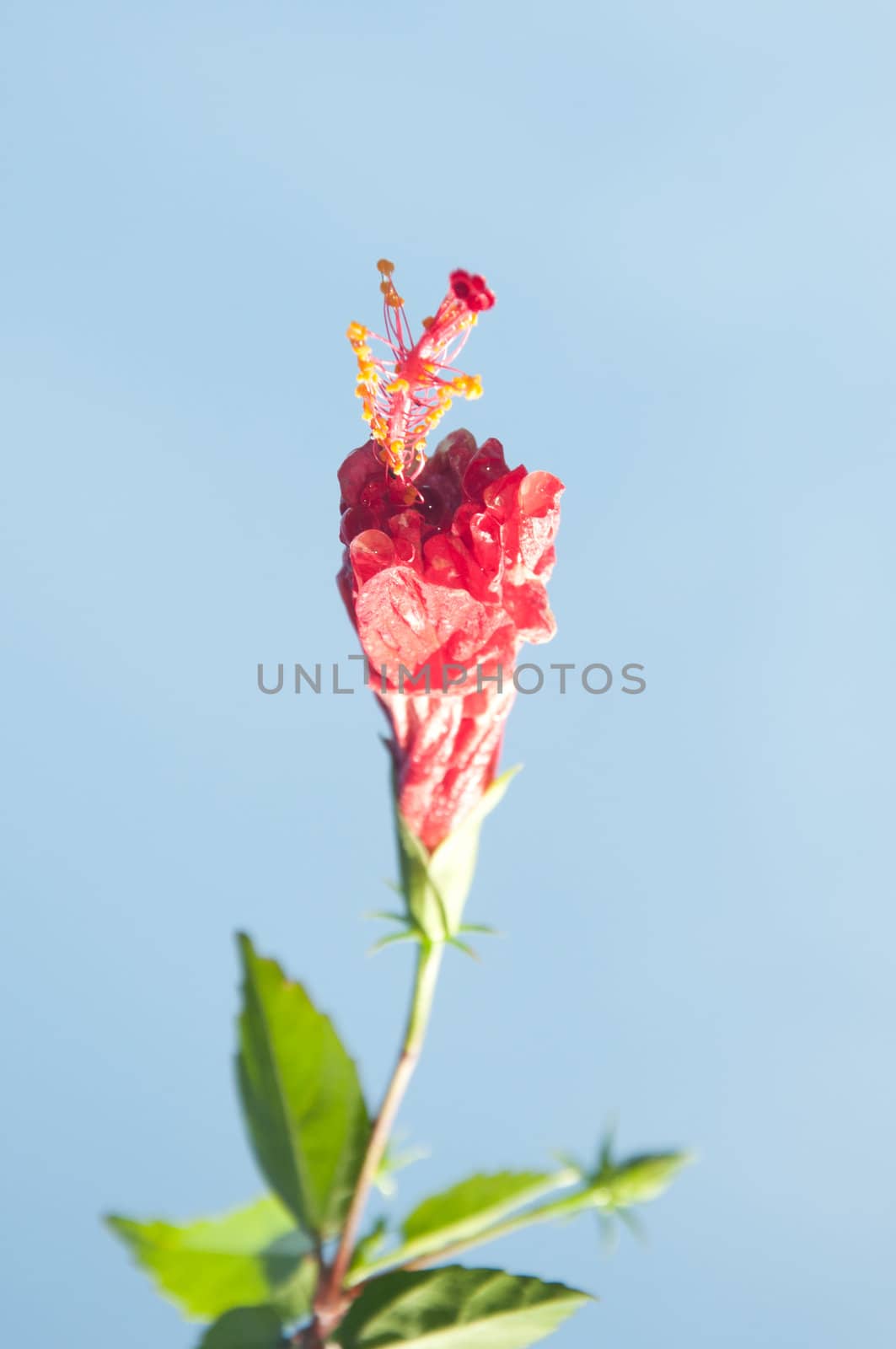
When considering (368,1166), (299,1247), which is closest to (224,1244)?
(299,1247)

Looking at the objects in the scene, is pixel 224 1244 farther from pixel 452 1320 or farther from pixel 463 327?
pixel 463 327

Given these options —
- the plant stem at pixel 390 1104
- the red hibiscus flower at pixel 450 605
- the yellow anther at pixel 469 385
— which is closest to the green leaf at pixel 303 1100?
the plant stem at pixel 390 1104

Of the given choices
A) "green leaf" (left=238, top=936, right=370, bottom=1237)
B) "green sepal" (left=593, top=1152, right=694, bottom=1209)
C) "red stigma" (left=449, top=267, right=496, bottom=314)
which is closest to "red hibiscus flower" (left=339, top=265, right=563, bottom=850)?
"red stigma" (left=449, top=267, right=496, bottom=314)

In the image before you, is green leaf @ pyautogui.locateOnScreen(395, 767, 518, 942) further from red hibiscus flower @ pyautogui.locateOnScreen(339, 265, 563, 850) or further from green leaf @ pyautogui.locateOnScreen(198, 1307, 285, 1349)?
green leaf @ pyautogui.locateOnScreen(198, 1307, 285, 1349)

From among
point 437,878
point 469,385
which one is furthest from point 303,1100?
point 469,385

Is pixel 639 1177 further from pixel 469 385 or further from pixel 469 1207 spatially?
pixel 469 385

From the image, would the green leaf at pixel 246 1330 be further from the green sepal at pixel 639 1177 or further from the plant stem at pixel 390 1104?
the green sepal at pixel 639 1177

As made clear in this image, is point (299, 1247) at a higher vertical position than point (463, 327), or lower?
lower
